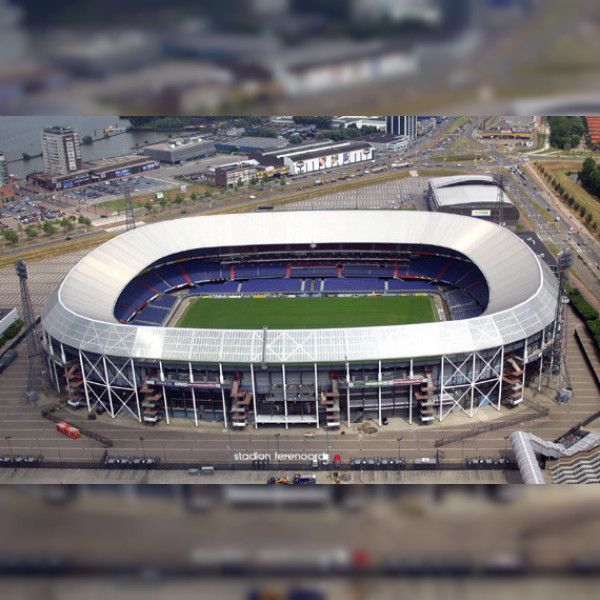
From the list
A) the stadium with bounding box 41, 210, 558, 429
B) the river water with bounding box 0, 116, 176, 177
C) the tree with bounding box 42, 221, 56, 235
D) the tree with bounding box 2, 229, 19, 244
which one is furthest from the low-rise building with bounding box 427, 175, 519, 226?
the river water with bounding box 0, 116, 176, 177

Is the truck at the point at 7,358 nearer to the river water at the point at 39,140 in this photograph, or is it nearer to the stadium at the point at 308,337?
the stadium at the point at 308,337

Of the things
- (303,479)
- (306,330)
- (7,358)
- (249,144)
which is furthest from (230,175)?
(303,479)

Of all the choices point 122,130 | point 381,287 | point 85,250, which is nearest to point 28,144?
point 122,130

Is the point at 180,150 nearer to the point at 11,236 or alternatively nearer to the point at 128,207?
the point at 128,207

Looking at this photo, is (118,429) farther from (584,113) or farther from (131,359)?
(584,113)

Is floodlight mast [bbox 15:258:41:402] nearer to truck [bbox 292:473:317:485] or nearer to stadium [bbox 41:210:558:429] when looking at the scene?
stadium [bbox 41:210:558:429]
